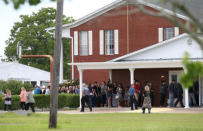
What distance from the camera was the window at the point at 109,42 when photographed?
4029cm

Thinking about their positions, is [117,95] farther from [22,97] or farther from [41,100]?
[22,97]

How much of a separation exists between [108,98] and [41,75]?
77.7ft

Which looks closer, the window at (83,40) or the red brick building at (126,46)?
the red brick building at (126,46)

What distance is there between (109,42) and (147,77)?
4.79m

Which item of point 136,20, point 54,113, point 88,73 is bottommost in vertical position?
point 54,113

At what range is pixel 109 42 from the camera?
40.4 metres

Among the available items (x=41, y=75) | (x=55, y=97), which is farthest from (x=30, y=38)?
(x=55, y=97)

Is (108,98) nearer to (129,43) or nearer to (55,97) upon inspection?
(129,43)

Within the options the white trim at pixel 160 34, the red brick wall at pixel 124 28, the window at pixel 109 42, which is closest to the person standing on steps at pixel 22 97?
the red brick wall at pixel 124 28

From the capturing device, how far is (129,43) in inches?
1564

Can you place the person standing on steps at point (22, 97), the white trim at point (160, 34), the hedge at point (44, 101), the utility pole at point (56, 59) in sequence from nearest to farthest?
the utility pole at point (56, 59) → the person standing on steps at point (22, 97) → the hedge at point (44, 101) → the white trim at point (160, 34)

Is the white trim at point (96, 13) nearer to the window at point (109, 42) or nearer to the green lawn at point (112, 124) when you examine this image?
the window at point (109, 42)

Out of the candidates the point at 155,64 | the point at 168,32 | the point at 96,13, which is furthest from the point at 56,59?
the point at 96,13

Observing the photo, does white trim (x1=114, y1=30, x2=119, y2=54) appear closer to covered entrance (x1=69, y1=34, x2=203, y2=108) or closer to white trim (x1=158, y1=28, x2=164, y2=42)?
covered entrance (x1=69, y1=34, x2=203, y2=108)
